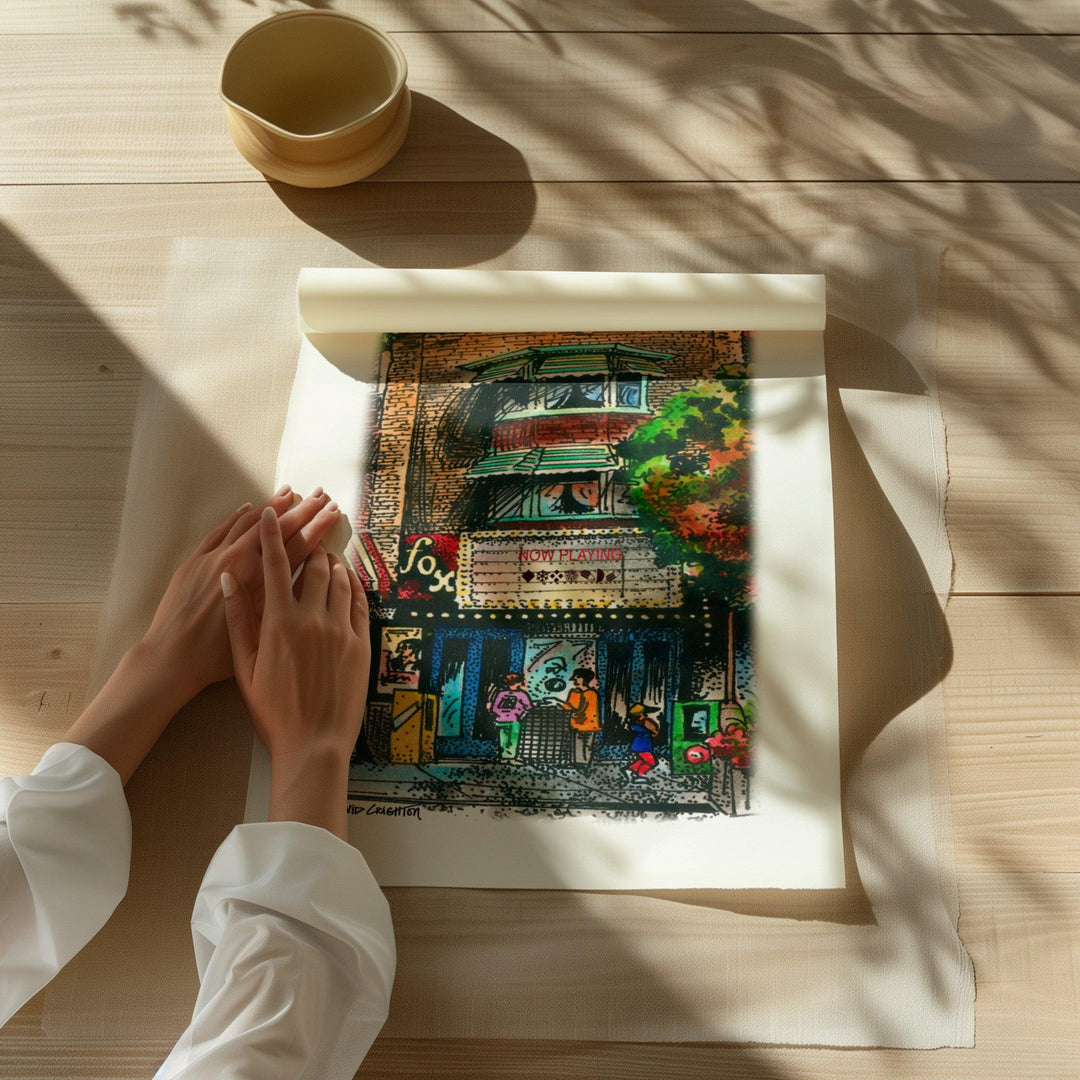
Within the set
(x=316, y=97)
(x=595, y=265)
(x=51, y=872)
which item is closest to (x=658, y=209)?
(x=595, y=265)

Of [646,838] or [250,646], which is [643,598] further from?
[250,646]

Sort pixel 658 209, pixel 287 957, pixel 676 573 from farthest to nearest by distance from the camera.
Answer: pixel 658 209, pixel 676 573, pixel 287 957

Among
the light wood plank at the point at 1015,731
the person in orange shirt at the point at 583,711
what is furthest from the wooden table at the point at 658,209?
the person in orange shirt at the point at 583,711

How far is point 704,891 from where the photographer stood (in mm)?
583

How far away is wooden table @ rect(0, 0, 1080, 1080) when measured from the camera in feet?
2.08

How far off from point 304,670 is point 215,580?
0.09m

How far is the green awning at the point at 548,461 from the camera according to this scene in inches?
26.6

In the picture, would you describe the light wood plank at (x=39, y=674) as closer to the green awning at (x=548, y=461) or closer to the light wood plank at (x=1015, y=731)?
the green awning at (x=548, y=461)

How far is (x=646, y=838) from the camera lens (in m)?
0.59

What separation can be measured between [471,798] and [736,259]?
1.44ft

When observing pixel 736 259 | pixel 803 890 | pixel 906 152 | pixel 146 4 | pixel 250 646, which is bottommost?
pixel 803 890

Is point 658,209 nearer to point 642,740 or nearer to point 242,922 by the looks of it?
point 642,740

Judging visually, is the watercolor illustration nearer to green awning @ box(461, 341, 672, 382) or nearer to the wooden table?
green awning @ box(461, 341, 672, 382)

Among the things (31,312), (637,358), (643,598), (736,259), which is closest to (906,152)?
(736,259)
